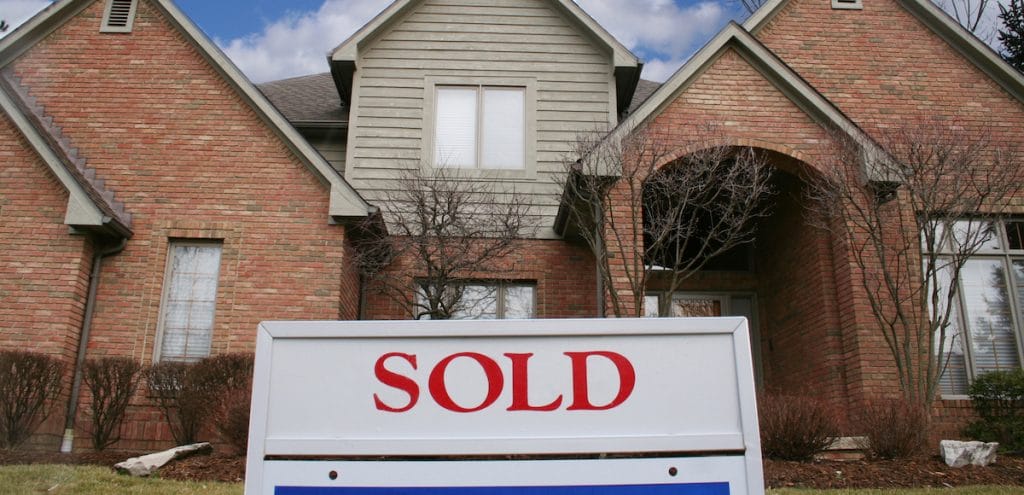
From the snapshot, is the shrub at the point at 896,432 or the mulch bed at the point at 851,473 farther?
the shrub at the point at 896,432

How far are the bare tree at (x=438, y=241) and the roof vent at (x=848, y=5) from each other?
21.1ft

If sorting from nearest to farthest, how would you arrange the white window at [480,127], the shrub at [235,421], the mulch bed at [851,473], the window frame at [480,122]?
the mulch bed at [851,473] → the shrub at [235,421] → the window frame at [480,122] → the white window at [480,127]

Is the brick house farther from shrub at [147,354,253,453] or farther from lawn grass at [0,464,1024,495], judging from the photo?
lawn grass at [0,464,1024,495]

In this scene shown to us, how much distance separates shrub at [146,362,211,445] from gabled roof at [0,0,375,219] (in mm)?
2877

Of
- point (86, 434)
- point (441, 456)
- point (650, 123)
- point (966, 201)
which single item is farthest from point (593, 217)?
point (441, 456)

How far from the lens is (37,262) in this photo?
421 inches

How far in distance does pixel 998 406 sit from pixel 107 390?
1100cm

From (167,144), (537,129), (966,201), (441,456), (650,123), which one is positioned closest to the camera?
(441,456)

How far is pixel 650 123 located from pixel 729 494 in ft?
30.5

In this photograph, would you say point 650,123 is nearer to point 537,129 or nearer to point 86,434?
point 537,129

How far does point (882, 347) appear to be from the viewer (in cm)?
1054

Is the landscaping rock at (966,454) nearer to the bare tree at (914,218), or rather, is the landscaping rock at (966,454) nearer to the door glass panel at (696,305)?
the bare tree at (914,218)

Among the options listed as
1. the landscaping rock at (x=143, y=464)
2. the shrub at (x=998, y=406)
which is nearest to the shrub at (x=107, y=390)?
the landscaping rock at (x=143, y=464)

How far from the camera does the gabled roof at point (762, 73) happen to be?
11.0 meters
